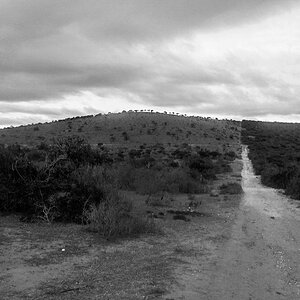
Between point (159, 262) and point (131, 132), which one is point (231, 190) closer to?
point (159, 262)

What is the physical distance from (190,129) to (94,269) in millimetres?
69744

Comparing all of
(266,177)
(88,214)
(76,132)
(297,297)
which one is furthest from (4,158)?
(76,132)

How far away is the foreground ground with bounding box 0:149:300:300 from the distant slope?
46207 millimetres

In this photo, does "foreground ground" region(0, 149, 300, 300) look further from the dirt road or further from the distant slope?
the distant slope

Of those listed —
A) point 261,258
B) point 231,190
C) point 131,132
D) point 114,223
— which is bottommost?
point 231,190

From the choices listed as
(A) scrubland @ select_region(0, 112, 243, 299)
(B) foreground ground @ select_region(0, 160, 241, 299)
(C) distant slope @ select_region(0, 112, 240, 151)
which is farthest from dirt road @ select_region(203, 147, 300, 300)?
(C) distant slope @ select_region(0, 112, 240, 151)

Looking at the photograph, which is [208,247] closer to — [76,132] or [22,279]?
[22,279]

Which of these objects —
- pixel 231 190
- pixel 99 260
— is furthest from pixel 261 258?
pixel 231 190

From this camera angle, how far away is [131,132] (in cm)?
7056

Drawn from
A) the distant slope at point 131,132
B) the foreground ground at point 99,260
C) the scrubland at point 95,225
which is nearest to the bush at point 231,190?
the scrubland at point 95,225

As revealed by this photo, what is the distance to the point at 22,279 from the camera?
25.5 feet

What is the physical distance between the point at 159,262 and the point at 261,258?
7.68 ft

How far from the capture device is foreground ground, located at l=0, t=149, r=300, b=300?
24.3 feet

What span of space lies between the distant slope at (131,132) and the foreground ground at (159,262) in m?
46.2
